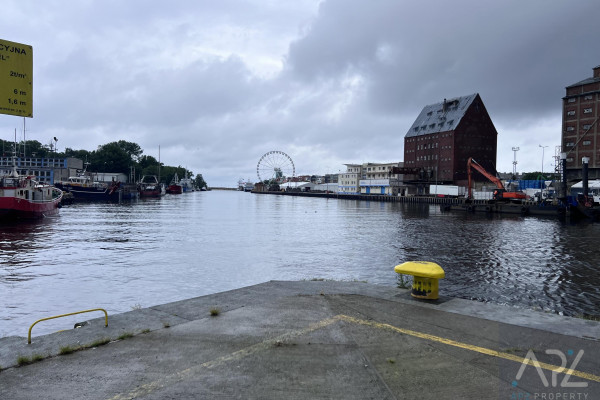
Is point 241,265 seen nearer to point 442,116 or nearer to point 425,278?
point 425,278

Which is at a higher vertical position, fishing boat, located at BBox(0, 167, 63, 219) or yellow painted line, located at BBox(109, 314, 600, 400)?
fishing boat, located at BBox(0, 167, 63, 219)

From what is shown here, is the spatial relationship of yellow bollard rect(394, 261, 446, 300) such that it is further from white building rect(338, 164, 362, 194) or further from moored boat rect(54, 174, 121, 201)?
white building rect(338, 164, 362, 194)

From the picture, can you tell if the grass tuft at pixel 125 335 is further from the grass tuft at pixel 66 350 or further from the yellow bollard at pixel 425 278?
the yellow bollard at pixel 425 278

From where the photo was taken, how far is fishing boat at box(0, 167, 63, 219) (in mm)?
42969

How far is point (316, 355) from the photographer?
6.40 metres

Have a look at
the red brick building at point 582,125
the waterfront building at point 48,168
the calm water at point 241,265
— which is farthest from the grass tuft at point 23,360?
the waterfront building at point 48,168

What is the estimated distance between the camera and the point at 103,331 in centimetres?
767

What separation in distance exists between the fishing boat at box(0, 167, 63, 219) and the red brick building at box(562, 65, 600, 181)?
10707 cm

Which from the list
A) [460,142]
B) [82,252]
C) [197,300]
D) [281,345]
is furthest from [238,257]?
[460,142]

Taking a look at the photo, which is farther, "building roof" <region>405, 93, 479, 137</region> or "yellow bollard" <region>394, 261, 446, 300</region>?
"building roof" <region>405, 93, 479, 137</region>

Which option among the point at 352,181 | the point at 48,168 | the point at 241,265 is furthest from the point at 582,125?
the point at 48,168

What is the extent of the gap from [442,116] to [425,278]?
451 feet

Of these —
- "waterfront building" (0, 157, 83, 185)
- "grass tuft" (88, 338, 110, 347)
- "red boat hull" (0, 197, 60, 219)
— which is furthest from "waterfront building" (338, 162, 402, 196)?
"grass tuft" (88, 338, 110, 347)

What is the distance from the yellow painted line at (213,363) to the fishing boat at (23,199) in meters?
46.7
